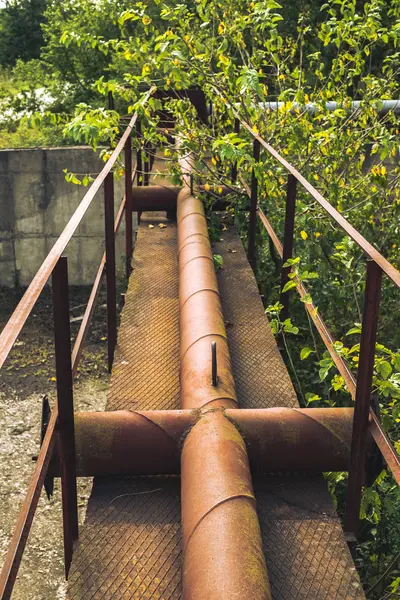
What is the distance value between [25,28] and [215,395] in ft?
50.6

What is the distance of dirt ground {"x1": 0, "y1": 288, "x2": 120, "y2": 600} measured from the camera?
19.1ft

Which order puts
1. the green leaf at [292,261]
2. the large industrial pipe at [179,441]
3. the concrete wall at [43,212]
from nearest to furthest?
the large industrial pipe at [179,441], the green leaf at [292,261], the concrete wall at [43,212]

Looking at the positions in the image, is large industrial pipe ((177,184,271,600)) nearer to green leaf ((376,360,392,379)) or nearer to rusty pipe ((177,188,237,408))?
rusty pipe ((177,188,237,408))

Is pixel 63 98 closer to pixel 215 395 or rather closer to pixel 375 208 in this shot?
pixel 375 208

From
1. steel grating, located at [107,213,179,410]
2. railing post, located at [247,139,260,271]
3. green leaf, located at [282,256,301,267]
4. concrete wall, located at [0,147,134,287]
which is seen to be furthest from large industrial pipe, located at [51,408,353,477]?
concrete wall, located at [0,147,134,287]

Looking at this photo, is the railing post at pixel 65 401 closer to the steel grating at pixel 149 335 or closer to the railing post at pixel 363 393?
the steel grating at pixel 149 335

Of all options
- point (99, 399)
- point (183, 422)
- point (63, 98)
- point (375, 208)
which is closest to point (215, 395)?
point (183, 422)

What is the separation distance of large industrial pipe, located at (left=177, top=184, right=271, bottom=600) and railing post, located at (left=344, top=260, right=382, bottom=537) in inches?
14.7

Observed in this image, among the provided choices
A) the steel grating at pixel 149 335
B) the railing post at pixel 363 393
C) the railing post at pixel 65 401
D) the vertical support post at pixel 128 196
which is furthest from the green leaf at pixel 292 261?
the vertical support post at pixel 128 196

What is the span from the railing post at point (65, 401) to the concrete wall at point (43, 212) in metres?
9.11

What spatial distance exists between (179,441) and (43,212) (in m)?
9.20

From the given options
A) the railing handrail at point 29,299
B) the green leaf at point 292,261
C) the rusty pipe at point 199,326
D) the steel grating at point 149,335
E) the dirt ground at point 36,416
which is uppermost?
the railing handrail at point 29,299

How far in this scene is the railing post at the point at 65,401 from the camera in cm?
241

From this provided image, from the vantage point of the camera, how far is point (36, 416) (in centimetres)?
821
